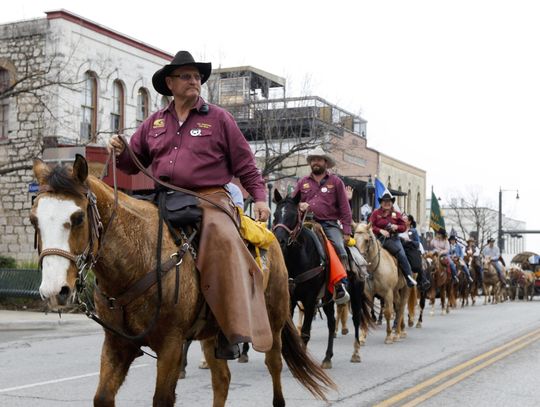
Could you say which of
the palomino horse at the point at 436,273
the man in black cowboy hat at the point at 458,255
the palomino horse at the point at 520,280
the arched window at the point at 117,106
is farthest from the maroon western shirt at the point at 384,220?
the palomino horse at the point at 520,280

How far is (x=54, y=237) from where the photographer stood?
4.60 metres

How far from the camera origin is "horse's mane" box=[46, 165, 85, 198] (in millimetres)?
4727


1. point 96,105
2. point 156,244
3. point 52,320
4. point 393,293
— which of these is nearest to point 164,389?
point 156,244

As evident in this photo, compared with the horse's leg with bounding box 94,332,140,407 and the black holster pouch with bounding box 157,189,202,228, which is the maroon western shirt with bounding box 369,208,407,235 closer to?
the black holster pouch with bounding box 157,189,202,228

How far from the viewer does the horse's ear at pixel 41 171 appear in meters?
4.82

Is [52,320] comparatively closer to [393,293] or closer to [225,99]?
[393,293]

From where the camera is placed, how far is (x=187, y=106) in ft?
20.4

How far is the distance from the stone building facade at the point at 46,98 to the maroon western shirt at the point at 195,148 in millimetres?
21905

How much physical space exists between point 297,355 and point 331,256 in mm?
4226

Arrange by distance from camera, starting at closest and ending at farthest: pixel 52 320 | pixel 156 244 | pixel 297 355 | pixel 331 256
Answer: pixel 156 244, pixel 297 355, pixel 331 256, pixel 52 320

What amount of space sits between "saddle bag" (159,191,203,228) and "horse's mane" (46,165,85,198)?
37.9 inches

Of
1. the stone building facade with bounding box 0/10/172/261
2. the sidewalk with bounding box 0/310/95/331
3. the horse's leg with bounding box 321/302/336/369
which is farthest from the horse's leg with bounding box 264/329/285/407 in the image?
the stone building facade with bounding box 0/10/172/261

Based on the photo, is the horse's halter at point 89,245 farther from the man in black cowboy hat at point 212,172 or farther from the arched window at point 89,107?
the arched window at point 89,107

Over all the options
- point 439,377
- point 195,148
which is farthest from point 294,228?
point 195,148
